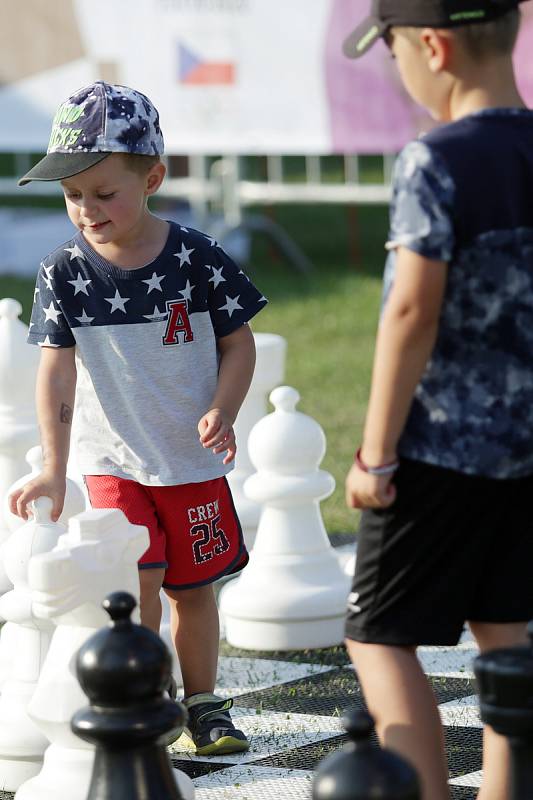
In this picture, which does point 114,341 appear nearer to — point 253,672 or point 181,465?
point 181,465

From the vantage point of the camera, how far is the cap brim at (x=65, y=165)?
2.70 metres

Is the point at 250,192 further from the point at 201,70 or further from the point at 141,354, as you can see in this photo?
the point at 141,354

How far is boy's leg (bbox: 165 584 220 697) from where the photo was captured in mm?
2941

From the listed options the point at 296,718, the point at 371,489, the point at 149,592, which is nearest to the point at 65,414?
the point at 149,592

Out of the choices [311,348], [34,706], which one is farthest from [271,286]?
[34,706]

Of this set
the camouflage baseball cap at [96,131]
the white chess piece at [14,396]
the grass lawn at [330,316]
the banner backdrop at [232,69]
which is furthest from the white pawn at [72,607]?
the banner backdrop at [232,69]

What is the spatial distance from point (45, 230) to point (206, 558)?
8021 mm

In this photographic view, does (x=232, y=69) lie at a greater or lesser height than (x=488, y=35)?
lesser

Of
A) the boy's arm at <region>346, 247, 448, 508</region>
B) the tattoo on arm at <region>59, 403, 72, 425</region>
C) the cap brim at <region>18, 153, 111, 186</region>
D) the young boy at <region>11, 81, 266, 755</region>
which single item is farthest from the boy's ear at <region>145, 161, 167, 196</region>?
the boy's arm at <region>346, 247, 448, 508</region>

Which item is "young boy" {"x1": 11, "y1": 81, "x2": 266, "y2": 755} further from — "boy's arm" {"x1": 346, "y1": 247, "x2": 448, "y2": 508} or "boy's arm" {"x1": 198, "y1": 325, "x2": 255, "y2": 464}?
"boy's arm" {"x1": 346, "y1": 247, "x2": 448, "y2": 508}

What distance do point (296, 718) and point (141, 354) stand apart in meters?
0.78

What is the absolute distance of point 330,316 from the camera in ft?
28.8

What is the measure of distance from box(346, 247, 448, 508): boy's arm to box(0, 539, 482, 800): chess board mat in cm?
75

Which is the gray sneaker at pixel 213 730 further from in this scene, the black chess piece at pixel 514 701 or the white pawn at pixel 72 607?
the black chess piece at pixel 514 701
